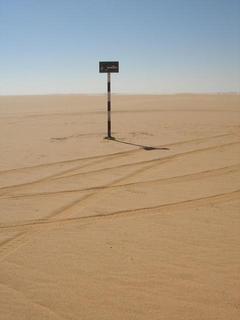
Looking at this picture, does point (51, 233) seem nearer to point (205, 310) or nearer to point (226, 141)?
point (205, 310)

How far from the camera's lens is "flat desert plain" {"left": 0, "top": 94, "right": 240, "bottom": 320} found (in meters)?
3.93

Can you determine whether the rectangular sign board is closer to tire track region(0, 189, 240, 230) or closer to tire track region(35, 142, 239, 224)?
tire track region(35, 142, 239, 224)

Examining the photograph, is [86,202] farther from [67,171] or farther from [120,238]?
[67,171]

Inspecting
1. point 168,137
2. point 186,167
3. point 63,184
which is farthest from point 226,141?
point 63,184

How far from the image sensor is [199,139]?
575 inches

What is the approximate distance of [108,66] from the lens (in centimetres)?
1380

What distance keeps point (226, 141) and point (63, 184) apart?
7.40m

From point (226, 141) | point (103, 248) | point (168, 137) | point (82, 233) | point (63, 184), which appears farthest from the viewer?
point (168, 137)

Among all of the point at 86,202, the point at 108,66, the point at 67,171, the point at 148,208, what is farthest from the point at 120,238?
the point at 108,66

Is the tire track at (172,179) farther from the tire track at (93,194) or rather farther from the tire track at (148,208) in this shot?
the tire track at (148,208)

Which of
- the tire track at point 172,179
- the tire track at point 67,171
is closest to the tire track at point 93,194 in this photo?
the tire track at point 172,179

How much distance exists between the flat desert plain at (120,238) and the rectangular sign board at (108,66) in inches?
154

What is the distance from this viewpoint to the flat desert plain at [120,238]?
12.9ft

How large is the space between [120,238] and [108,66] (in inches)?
364
